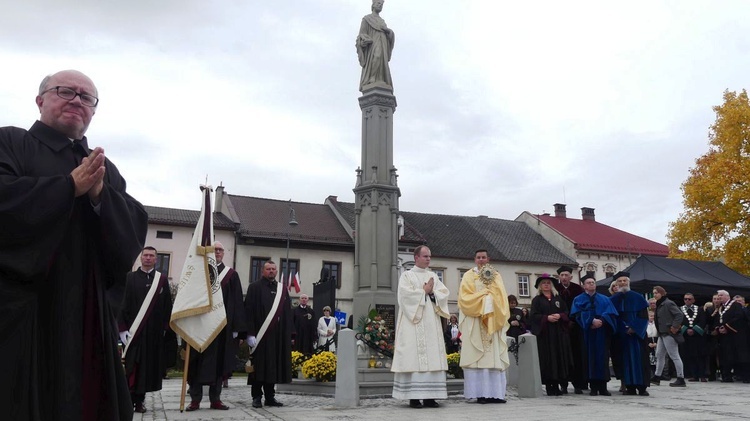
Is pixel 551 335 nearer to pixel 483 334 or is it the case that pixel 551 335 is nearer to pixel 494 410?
pixel 483 334

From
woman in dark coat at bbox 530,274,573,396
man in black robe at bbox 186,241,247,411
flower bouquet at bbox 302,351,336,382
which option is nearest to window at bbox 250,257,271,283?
flower bouquet at bbox 302,351,336,382

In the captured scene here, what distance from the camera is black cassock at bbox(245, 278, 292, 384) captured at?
8969 millimetres

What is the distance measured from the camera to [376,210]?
12.8 m

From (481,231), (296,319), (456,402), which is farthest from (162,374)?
(481,231)

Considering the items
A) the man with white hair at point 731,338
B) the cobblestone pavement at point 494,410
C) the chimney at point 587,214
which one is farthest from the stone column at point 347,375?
the chimney at point 587,214

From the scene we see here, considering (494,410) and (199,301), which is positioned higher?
(199,301)

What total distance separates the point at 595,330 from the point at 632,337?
65 cm

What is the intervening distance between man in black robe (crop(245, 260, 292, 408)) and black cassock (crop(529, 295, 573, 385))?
460 cm

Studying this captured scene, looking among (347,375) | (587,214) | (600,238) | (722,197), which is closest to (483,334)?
(347,375)

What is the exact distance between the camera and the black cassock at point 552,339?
10641 mm

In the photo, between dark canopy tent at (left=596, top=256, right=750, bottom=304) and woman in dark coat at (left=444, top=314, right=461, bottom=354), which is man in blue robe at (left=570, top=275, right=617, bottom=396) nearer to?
dark canopy tent at (left=596, top=256, right=750, bottom=304)

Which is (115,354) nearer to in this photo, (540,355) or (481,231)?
(540,355)

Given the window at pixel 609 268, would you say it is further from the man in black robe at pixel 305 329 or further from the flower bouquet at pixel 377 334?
the flower bouquet at pixel 377 334

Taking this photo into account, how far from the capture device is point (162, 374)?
27.7 ft
